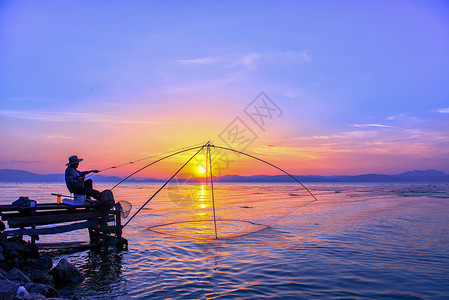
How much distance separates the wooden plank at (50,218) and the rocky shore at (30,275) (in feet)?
2.11

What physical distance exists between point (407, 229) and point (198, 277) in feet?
44.6

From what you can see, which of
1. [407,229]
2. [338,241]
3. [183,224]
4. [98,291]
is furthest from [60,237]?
[407,229]

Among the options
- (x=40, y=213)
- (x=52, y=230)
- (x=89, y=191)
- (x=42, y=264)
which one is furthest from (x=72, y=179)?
(x=42, y=264)

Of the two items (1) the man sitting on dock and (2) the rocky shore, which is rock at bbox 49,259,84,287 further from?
(1) the man sitting on dock

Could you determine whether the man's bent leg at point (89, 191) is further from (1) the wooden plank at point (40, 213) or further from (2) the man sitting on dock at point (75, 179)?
(1) the wooden plank at point (40, 213)

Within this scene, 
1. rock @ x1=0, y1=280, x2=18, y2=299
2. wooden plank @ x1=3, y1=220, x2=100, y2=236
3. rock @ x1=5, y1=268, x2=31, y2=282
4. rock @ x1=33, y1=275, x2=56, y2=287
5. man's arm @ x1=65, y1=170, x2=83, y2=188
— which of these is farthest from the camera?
man's arm @ x1=65, y1=170, x2=83, y2=188

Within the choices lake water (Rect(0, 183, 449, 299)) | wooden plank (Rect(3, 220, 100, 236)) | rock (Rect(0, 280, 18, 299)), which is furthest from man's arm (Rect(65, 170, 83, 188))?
rock (Rect(0, 280, 18, 299))

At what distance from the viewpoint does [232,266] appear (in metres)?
10.5

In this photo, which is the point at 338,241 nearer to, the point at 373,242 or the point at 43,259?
the point at 373,242

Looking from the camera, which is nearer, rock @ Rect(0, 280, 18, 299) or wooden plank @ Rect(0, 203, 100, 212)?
rock @ Rect(0, 280, 18, 299)

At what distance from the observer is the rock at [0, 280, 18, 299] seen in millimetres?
6303

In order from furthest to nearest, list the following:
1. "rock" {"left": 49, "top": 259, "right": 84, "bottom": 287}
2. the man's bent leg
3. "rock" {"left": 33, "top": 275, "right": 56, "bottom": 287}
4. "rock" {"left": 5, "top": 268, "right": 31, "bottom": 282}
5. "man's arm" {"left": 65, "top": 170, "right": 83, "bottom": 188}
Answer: the man's bent leg, "man's arm" {"left": 65, "top": 170, "right": 83, "bottom": 188}, "rock" {"left": 49, "top": 259, "right": 84, "bottom": 287}, "rock" {"left": 33, "top": 275, "right": 56, "bottom": 287}, "rock" {"left": 5, "top": 268, "right": 31, "bottom": 282}

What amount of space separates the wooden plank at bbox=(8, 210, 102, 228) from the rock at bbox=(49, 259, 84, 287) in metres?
2.77

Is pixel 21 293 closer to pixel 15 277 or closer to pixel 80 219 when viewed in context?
pixel 15 277
